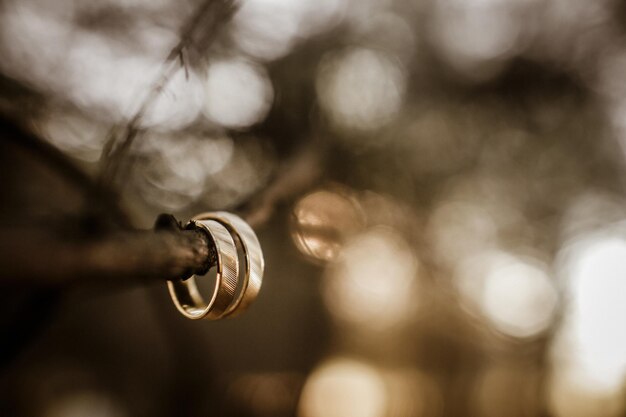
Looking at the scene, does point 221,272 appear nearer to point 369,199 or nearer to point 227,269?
point 227,269

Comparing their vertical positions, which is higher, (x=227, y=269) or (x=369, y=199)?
(x=369, y=199)

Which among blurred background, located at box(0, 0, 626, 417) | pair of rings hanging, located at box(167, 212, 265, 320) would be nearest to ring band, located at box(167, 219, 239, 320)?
pair of rings hanging, located at box(167, 212, 265, 320)

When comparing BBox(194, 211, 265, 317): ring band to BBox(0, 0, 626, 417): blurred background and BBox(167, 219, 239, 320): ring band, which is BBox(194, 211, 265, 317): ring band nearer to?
BBox(167, 219, 239, 320): ring band

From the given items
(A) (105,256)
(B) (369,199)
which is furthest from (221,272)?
(B) (369,199)

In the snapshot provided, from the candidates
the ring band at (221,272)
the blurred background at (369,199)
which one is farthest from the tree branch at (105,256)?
the blurred background at (369,199)

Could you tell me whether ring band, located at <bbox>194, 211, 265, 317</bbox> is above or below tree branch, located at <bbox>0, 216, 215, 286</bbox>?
above

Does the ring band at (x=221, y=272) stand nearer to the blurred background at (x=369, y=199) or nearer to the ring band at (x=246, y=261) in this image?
the ring band at (x=246, y=261)

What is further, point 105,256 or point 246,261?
point 246,261
